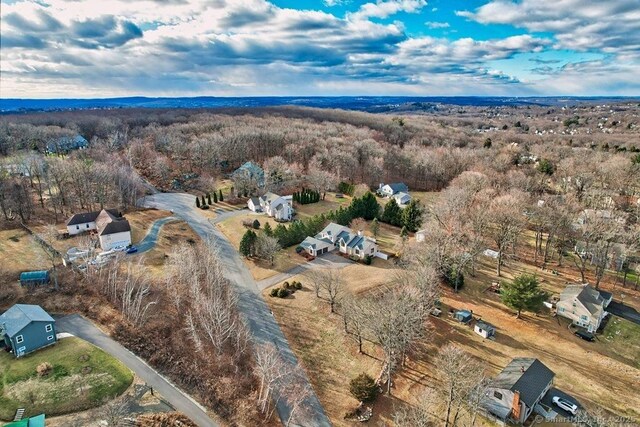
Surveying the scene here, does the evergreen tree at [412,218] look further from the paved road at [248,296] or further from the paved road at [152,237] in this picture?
the paved road at [152,237]

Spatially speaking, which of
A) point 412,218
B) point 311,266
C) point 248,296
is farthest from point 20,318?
point 412,218

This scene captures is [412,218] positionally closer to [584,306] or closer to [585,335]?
[584,306]

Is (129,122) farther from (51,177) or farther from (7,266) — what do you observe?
(7,266)

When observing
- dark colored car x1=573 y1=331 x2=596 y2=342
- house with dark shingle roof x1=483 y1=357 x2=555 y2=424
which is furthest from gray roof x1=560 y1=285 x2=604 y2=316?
house with dark shingle roof x1=483 y1=357 x2=555 y2=424

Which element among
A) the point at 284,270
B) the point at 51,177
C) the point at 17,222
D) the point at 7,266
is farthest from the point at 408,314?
the point at 51,177

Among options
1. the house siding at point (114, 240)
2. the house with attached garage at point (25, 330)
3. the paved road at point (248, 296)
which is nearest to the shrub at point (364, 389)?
the paved road at point (248, 296)

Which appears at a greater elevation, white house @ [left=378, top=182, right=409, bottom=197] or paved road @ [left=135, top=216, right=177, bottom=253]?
white house @ [left=378, top=182, right=409, bottom=197]

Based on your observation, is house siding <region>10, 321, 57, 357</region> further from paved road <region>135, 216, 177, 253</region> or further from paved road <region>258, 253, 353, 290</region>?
paved road <region>258, 253, 353, 290</region>
